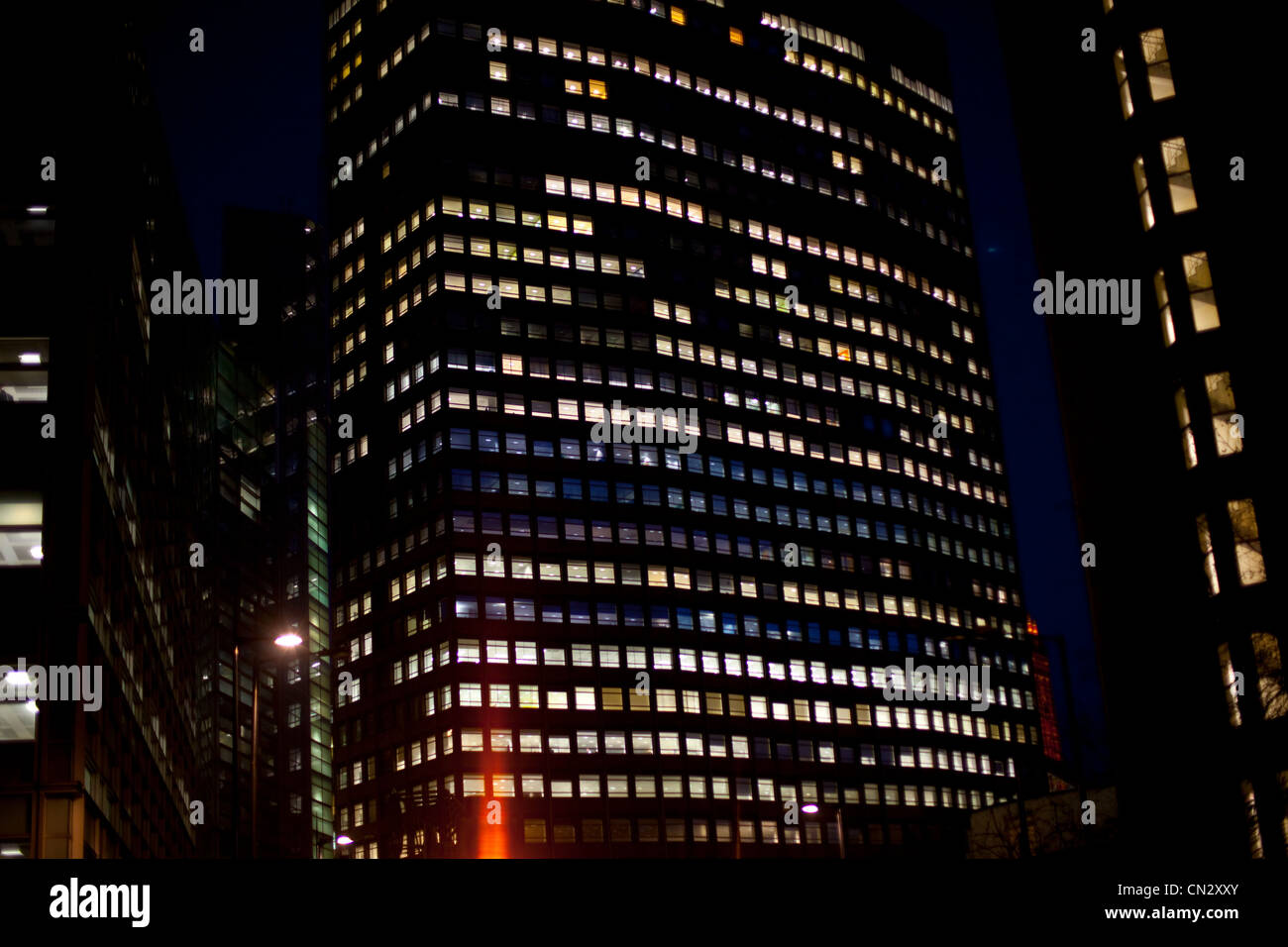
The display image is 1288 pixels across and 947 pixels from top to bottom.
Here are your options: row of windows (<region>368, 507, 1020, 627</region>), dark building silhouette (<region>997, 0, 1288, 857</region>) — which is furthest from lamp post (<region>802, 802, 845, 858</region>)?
dark building silhouette (<region>997, 0, 1288, 857</region>)

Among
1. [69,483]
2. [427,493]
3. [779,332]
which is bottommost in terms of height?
[69,483]

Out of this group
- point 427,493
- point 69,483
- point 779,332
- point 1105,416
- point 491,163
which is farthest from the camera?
point 779,332

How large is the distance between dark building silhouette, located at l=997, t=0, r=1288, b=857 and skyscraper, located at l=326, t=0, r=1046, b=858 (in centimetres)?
5828

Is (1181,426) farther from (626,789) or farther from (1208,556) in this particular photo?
(626,789)

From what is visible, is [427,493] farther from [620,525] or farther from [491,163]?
[491,163]

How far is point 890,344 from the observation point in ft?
481

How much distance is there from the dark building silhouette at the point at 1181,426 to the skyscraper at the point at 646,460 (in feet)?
191

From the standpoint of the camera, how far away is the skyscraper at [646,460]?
112750mm

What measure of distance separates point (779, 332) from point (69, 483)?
353 feet

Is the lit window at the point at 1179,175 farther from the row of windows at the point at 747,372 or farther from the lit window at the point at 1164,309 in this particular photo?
the row of windows at the point at 747,372

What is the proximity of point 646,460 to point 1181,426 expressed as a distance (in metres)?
82.5
